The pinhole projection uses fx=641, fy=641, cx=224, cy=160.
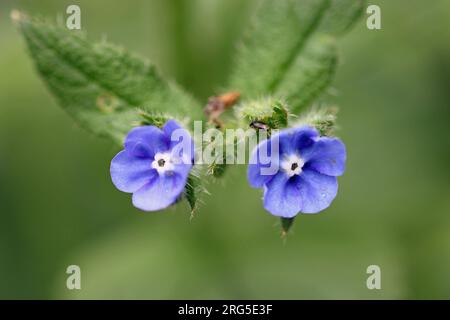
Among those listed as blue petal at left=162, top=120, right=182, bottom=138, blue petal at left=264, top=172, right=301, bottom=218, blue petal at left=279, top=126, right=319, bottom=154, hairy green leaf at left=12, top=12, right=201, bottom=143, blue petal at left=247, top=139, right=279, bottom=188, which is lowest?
blue petal at left=264, top=172, right=301, bottom=218

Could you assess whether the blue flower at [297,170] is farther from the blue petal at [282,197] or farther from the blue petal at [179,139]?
the blue petal at [179,139]

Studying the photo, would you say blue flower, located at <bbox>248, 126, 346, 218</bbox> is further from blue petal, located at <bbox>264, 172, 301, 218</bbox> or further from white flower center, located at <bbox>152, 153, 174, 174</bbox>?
white flower center, located at <bbox>152, 153, 174, 174</bbox>

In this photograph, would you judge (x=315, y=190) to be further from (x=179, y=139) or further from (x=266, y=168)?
(x=179, y=139)

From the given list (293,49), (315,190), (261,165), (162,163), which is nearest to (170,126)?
(162,163)

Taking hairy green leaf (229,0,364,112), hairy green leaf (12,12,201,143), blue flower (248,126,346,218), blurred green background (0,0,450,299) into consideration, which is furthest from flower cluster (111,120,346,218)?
blurred green background (0,0,450,299)

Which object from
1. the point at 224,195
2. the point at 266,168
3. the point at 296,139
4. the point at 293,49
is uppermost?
the point at 293,49

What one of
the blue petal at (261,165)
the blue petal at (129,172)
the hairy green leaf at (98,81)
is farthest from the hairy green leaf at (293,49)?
the blue petal at (129,172)
